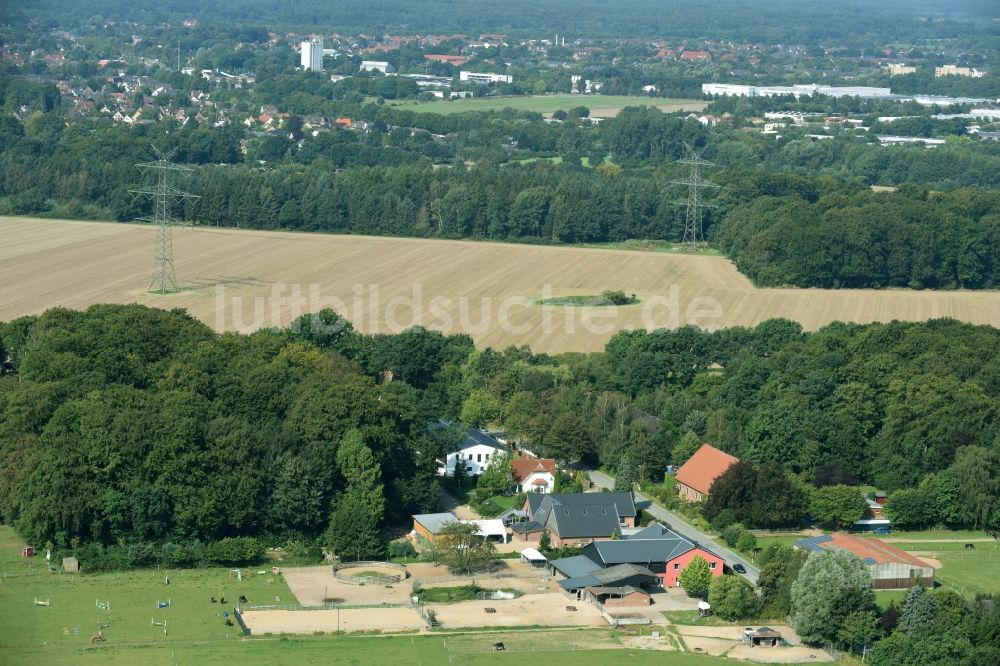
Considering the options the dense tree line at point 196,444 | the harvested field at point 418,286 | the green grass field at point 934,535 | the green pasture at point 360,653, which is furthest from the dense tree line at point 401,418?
the harvested field at point 418,286

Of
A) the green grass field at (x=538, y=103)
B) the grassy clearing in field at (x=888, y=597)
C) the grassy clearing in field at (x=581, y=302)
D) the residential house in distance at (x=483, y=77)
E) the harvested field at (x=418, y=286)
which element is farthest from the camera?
the residential house in distance at (x=483, y=77)

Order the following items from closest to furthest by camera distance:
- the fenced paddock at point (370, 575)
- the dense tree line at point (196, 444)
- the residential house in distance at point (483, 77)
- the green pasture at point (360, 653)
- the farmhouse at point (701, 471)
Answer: the green pasture at point (360, 653) → the fenced paddock at point (370, 575) → the dense tree line at point (196, 444) → the farmhouse at point (701, 471) → the residential house in distance at point (483, 77)

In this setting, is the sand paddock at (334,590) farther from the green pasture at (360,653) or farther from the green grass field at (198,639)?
the green pasture at (360,653)

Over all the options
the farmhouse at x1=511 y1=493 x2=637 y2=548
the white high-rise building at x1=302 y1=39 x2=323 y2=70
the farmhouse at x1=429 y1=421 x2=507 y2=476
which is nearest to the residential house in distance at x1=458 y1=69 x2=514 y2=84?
the white high-rise building at x1=302 y1=39 x2=323 y2=70

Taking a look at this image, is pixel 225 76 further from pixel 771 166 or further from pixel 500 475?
pixel 500 475

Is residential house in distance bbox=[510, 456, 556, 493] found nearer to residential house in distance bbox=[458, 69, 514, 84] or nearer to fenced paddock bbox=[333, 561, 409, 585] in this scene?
fenced paddock bbox=[333, 561, 409, 585]
